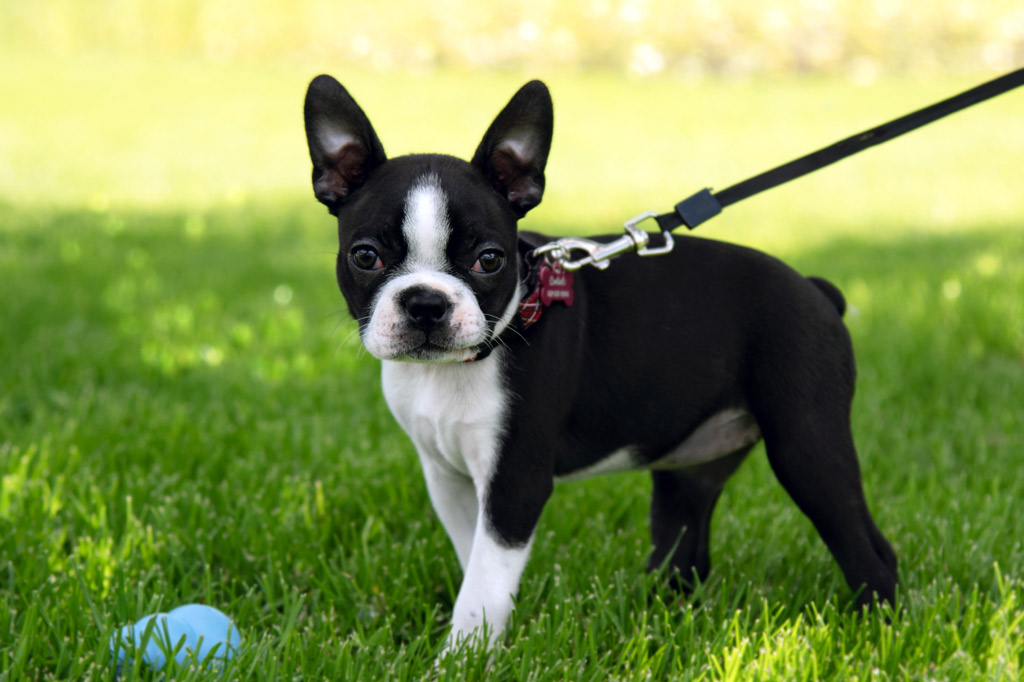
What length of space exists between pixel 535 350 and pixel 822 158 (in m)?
1.04

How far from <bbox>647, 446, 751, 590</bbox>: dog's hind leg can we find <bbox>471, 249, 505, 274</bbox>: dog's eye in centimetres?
112

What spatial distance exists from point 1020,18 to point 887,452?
21217 millimetres

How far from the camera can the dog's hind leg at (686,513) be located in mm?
3242

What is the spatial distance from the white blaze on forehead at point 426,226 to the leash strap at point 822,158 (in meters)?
0.77

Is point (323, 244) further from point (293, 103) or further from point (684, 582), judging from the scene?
point (293, 103)

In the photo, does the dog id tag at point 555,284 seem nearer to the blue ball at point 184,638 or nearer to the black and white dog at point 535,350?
the black and white dog at point 535,350

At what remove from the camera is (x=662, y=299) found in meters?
2.85

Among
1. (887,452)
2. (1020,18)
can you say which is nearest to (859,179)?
(887,452)

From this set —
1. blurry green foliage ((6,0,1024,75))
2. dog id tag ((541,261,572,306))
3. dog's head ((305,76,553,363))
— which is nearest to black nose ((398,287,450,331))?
dog's head ((305,76,553,363))

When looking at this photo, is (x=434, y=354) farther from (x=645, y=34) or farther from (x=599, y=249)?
(x=645, y=34)

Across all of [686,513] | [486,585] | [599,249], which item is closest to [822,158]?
[599,249]

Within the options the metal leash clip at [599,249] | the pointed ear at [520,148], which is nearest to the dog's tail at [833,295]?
the metal leash clip at [599,249]

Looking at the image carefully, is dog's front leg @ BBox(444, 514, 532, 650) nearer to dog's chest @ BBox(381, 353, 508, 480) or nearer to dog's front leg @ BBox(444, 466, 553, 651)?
dog's front leg @ BBox(444, 466, 553, 651)

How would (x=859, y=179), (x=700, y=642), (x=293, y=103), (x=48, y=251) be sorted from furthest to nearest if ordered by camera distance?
(x=293, y=103)
(x=859, y=179)
(x=48, y=251)
(x=700, y=642)
